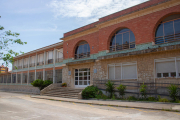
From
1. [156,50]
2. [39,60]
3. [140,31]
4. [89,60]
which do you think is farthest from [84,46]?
[39,60]

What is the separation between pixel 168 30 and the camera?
14125 mm

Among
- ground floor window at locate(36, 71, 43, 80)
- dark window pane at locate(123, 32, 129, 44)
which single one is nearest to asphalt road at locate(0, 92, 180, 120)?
dark window pane at locate(123, 32, 129, 44)

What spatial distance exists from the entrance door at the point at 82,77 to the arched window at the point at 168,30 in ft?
29.8

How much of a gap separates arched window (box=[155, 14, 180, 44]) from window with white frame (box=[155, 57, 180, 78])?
1719 millimetres

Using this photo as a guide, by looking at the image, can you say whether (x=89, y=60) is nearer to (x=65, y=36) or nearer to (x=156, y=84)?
(x=65, y=36)

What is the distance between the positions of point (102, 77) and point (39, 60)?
649 inches

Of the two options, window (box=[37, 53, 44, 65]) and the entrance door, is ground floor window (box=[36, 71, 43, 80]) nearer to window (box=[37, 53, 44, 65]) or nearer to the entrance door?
window (box=[37, 53, 44, 65])

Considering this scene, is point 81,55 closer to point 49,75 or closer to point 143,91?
point 49,75

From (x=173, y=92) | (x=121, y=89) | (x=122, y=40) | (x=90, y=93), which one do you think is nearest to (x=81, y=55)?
(x=122, y=40)

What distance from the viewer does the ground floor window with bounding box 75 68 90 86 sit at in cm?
2058

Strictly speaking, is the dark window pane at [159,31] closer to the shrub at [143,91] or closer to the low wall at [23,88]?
the shrub at [143,91]

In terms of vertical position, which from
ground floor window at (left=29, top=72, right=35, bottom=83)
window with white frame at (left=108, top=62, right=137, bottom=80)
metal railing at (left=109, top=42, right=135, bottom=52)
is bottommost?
ground floor window at (left=29, top=72, right=35, bottom=83)

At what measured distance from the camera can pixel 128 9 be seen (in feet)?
54.2

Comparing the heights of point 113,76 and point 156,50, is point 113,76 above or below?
below
